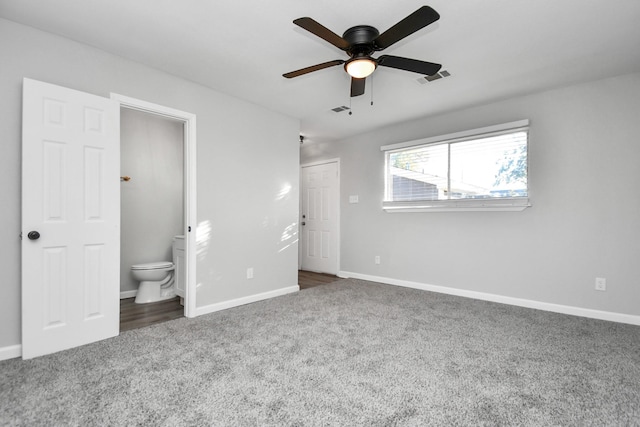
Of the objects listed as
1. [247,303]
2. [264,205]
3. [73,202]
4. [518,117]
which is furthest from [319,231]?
[73,202]

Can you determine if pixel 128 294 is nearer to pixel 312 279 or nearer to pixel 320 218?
pixel 312 279

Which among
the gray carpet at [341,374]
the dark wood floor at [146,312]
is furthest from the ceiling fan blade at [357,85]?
the dark wood floor at [146,312]

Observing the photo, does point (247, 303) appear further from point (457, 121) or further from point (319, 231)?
point (457, 121)

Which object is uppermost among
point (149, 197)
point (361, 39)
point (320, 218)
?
point (361, 39)

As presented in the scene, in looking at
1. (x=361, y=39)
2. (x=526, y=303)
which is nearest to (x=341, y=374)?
(x=361, y=39)

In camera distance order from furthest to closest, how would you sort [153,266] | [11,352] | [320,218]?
[320,218] < [153,266] < [11,352]

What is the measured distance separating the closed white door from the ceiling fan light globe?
3.24 meters

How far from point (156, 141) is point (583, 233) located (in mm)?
5386

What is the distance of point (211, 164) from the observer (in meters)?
3.45

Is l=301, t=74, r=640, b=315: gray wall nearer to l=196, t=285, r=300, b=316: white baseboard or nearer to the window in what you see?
the window

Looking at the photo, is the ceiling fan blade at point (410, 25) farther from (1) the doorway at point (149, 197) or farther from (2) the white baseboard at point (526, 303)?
(2) the white baseboard at point (526, 303)

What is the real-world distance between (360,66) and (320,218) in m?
3.75

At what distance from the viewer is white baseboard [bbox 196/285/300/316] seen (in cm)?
335

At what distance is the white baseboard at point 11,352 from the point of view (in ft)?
7.24
